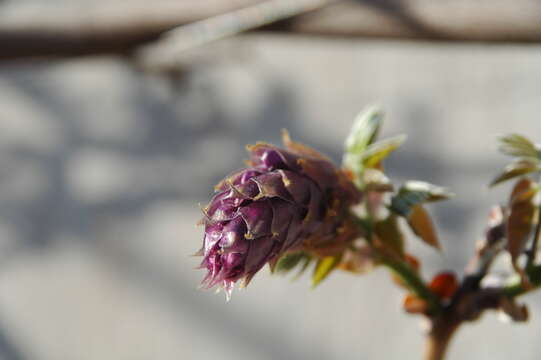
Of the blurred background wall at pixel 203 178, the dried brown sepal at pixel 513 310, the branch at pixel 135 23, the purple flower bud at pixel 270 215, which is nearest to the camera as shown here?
the purple flower bud at pixel 270 215

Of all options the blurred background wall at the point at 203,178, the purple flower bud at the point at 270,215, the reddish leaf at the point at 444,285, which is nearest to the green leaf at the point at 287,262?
the purple flower bud at the point at 270,215

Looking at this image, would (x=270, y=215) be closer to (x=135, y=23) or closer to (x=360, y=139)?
(x=360, y=139)

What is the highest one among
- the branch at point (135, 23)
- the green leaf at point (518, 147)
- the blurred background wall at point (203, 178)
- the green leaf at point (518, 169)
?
the branch at point (135, 23)

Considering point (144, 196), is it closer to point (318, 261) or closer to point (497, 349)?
point (497, 349)

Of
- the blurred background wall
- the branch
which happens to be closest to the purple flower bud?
the branch

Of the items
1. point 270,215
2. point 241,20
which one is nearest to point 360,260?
point 270,215

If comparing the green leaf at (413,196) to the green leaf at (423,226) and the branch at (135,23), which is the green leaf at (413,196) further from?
the branch at (135,23)

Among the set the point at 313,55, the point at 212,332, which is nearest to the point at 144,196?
the point at 212,332
